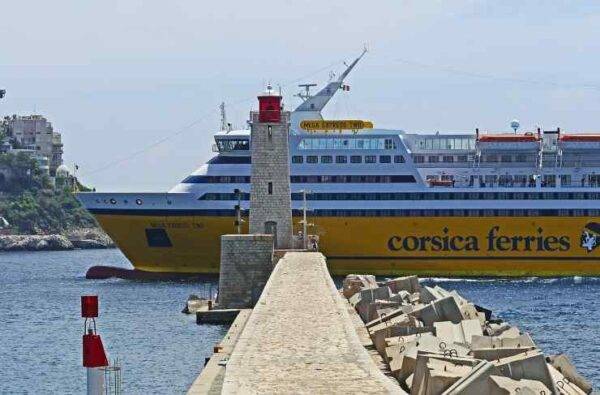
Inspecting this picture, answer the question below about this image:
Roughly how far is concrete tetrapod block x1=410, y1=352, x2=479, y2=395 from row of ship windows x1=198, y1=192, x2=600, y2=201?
128ft

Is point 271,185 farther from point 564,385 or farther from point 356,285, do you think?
point 564,385

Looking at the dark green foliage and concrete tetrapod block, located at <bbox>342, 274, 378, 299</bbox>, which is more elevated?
the dark green foliage

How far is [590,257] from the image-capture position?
181 feet

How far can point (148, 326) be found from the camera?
35594mm

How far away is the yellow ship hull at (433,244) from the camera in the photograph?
179ft

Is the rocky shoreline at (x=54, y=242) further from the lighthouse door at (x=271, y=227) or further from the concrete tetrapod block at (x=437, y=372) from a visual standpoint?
the concrete tetrapod block at (x=437, y=372)

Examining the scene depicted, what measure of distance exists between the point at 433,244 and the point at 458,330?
3397cm

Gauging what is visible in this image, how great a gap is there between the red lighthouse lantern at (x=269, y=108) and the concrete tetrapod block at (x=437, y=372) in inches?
1034

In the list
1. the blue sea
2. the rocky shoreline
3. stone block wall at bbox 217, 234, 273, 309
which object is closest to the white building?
the rocky shoreline

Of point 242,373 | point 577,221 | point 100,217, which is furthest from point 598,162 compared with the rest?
point 242,373

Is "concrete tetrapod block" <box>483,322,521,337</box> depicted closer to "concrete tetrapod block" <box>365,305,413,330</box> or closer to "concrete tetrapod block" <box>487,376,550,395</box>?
"concrete tetrapod block" <box>365,305,413,330</box>

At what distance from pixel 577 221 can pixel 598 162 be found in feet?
10.0

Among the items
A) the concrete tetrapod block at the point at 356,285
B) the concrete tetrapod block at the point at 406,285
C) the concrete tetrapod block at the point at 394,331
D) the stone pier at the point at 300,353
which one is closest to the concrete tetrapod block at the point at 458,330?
the concrete tetrapod block at the point at 394,331

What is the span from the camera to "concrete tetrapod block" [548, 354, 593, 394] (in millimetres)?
17928
